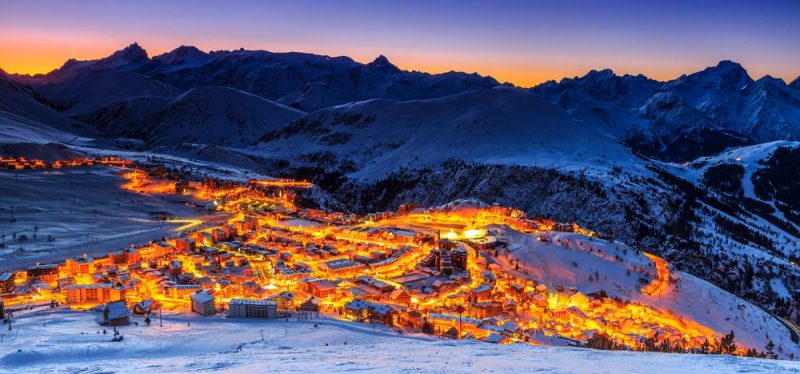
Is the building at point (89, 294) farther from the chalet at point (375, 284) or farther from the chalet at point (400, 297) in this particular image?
the chalet at point (400, 297)

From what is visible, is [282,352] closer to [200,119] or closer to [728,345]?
[728,345]

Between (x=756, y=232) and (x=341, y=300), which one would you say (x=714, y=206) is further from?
(x=341, y=300)

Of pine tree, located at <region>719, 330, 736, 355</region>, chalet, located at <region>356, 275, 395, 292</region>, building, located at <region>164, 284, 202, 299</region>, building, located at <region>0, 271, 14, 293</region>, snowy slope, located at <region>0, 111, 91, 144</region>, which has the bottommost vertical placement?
pine tree, located at <region>719, 330, 736, 355</region>

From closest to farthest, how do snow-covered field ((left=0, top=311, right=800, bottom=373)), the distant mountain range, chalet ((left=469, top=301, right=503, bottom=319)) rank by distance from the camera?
snow-covered field ((left=0, top=311, right=800, bottom=373))
chalet ((left=469, top=301, right=503, bottom=319))
the distant mountain range

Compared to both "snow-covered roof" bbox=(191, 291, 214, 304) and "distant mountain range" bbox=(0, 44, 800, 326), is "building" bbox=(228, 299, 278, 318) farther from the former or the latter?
"distant mountain range" bbox=(0, 44, 800, 326)

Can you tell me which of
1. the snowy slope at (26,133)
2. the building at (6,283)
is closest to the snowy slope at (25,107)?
the snowy slope at (26,133)

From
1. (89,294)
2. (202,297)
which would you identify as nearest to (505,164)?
(202,297)

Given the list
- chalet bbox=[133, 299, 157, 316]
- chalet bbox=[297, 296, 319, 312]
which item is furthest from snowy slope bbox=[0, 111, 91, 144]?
chalet bbox=[297, 296, 319, 312]

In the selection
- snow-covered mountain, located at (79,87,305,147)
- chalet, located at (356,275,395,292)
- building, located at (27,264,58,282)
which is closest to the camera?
building, located at (27,264,58,282)
